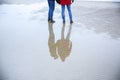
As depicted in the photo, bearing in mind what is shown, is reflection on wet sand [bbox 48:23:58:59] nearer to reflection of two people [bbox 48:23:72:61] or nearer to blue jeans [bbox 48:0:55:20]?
reflection of two people [bbox 48:23:72:61]

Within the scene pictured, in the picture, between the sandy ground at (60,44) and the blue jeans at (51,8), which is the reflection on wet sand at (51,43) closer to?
the sandy ground at (60,44)

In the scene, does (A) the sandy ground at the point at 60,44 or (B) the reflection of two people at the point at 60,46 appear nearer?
(A) the sandy ground at the point at 60,44

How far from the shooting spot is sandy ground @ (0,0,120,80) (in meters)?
5.58

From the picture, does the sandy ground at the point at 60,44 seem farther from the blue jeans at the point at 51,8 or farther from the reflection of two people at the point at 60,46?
the blue jeans at the point at 51,8

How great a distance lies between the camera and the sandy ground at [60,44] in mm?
5578

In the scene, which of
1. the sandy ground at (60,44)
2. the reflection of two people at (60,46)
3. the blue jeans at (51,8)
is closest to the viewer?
the sandy ground at (60,44)

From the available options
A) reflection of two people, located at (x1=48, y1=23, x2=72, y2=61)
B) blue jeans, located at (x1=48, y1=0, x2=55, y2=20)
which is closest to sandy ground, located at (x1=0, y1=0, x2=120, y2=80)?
reflection of two people, located at (x1=48, y1=23, x2=72, y2=61)

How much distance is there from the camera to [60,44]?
7.12 m

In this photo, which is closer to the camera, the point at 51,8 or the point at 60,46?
the point at 60,46

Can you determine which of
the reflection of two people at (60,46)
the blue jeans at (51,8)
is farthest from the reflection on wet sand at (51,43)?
the blue jeans at (51,8)

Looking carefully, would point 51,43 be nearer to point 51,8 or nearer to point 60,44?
point 60,44

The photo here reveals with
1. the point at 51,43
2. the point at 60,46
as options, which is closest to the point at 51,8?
the point at 51,43

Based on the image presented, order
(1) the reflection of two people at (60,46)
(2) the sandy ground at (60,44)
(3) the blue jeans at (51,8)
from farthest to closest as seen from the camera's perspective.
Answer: (3) the blue jeans at (51,8), (1) the reflection of two people at (60,46), (2) the sandy ground at (60,44)

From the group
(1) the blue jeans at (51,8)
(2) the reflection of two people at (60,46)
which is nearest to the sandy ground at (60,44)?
(2) the reflection of two people at (60,46)
